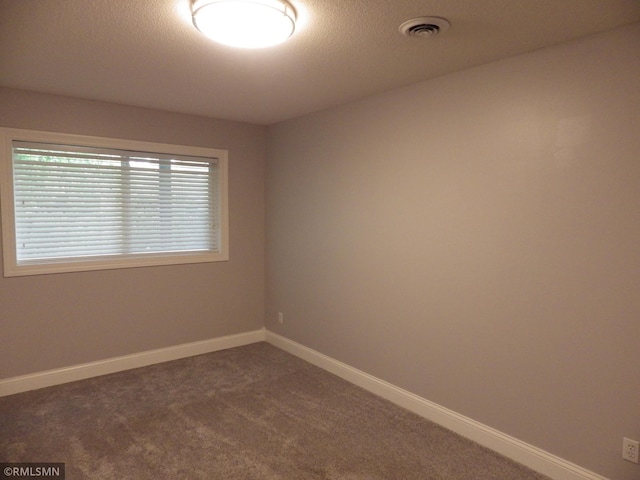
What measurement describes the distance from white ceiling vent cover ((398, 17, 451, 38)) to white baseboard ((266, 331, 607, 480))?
236 cm

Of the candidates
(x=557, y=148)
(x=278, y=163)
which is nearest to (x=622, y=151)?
(x=557, y=148)

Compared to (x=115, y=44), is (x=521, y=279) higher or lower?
lower

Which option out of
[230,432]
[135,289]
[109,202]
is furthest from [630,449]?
[109,202]

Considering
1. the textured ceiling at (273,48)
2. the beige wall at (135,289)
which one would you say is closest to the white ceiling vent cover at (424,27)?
the textured ceiling at (273,48)

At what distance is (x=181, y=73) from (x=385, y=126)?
152 cm

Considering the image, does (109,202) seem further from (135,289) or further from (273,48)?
(273,48)

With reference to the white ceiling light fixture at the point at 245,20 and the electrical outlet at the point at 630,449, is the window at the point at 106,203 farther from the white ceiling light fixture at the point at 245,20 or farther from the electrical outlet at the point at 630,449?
the electrical outlet at the point at 630,449

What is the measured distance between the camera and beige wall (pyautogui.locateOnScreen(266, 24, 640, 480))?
2062 mm

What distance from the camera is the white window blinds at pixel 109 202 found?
335cm

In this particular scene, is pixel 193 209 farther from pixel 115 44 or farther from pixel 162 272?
pixel 115 44

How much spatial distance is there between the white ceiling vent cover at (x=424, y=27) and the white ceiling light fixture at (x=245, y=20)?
22.0 inches

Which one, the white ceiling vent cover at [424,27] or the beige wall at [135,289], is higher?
the white ceiling vent cover at [424,27]

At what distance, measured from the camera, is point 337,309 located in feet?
12.2

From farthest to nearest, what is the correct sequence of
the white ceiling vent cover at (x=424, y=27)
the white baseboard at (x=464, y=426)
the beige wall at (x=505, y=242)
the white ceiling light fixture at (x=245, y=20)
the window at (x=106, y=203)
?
the window at (x=106, y=203)
the white baseboard at (x=464, y=426)
the beige wall at (x=505, y=242)
the white ceiling vent cover at (x=424, y=27)
the white ceiling light fixture at (x=245, y=20)
